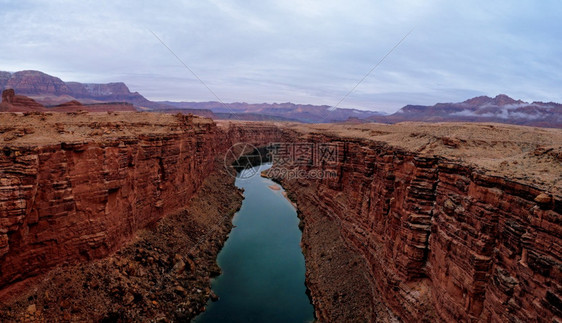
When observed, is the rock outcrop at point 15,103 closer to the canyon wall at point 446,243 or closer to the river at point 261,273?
the river at point 261,273

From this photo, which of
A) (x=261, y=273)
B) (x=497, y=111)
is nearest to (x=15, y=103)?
(x=261, y=273)

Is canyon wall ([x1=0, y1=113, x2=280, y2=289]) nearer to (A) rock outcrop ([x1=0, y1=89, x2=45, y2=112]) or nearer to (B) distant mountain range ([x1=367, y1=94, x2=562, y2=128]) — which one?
(A) rock outcrop ([x1=0, y1=89, x2=45, y2=112])

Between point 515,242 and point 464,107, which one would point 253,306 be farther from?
point 464,107

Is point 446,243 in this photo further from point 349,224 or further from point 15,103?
point 15,103

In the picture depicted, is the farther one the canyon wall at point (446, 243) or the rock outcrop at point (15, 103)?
the rock outcrop at point (15, 103)

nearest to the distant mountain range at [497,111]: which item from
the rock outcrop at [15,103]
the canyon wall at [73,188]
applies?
the canyon wall at [73,188]

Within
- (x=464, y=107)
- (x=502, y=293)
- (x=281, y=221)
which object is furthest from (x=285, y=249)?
(x=464, y=107)
